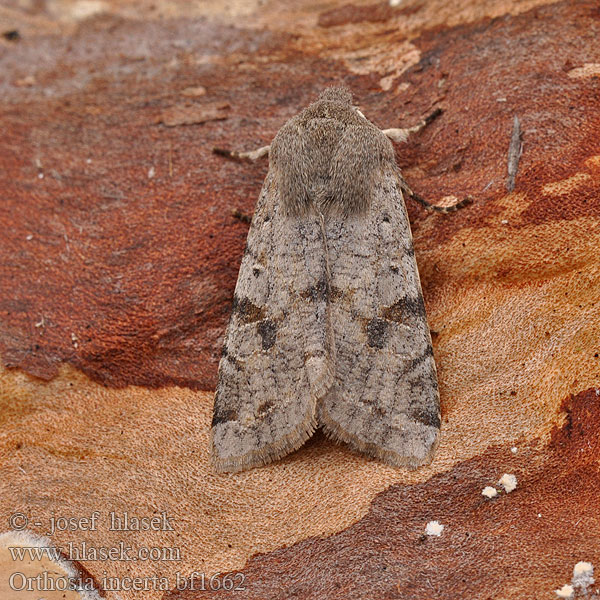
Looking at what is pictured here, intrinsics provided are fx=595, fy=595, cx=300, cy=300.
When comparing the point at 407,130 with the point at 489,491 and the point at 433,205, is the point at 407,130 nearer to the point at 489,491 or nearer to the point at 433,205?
the point at 433,205

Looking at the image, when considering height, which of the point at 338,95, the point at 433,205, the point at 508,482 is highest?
the point at 338,95

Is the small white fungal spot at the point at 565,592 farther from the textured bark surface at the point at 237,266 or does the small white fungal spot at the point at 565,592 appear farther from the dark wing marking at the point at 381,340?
the dark wing marking at the point at 381,340

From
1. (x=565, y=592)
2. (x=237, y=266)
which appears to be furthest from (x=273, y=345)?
(x=565, y=592)

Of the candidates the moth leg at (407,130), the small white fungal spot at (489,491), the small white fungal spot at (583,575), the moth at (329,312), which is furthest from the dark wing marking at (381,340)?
the small white fungal spot at (583,575)

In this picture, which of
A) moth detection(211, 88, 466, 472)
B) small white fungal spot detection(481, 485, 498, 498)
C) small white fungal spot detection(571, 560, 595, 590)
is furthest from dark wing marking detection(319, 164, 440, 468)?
small white fungal spot detection(571, 560, 595, 590)

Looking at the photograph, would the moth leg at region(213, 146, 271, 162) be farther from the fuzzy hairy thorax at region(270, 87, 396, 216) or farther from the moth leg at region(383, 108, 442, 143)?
the moth leg at region(383, 108, 442, 143)

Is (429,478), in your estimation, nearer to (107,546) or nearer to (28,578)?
(107,546)

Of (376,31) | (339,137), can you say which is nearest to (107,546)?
(339,137)
